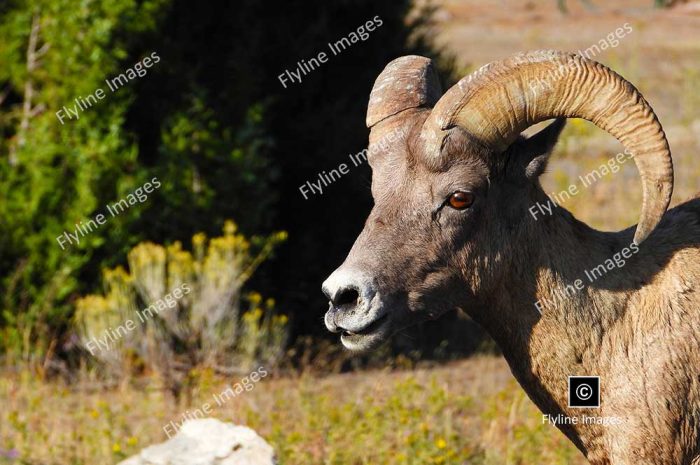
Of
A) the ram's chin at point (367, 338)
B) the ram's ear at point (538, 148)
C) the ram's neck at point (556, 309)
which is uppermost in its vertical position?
the ram's ear at point (538, 148)

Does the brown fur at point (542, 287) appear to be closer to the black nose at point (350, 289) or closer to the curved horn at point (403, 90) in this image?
the black nose at point (350, 289)

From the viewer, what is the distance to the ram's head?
14.5 feet

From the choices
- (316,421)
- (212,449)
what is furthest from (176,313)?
(212,449)

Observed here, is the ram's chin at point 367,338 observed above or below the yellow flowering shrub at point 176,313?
above

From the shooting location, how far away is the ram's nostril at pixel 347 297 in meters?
4.31

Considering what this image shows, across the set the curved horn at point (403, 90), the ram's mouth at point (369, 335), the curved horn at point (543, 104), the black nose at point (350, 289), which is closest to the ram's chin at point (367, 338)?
the ram's mouth at point (369, 335)

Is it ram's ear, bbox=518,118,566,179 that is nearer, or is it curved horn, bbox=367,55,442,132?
ram's ear, bbox=518,118,566,179

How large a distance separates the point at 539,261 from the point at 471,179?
44 cm

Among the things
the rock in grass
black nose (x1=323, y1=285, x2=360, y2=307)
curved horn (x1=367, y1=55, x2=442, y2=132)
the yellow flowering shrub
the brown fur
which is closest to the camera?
black nose (x1=323, y1=285, x2=360, y2=307)

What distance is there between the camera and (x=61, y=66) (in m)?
8.79

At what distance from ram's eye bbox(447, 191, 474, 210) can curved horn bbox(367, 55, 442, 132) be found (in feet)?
1.87

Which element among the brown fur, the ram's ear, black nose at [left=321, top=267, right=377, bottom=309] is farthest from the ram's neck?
black nose at [left=321, top=267, right=377, bottom=309]

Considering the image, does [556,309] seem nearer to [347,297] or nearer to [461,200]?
[461,200]

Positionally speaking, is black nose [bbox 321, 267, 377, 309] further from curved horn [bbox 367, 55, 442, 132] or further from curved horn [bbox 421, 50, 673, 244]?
curved horn [bbox 367, 55, 442, 132]
